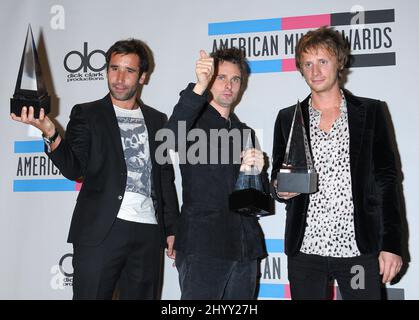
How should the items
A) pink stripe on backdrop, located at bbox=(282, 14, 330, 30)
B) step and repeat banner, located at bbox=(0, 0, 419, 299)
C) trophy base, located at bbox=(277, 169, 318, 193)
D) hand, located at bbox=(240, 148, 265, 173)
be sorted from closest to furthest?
trophy base, located at bbox=(277, 169, 318, 193), hand, located at bbox=(240, 148, 265, 173), step and repeat banner, located at bbox=(0, 0, 419, 299), pink stripe on backdrop, located at bbox=(282, 14, 330, 30)

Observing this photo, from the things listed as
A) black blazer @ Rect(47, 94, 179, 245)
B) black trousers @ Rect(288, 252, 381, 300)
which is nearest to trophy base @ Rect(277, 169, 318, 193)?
black trousers @ Rect(288, 252, 381, 300)

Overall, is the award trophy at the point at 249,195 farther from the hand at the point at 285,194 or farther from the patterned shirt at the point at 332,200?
the patterned shirt at the point at 332,200

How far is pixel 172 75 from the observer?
10.9 ft

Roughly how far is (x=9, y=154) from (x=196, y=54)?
55.7 inches

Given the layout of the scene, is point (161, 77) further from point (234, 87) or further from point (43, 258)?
point (43, 258)

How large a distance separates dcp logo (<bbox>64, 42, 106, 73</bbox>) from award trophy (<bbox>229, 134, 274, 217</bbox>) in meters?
1.52

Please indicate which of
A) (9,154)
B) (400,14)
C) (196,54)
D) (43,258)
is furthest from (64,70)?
(400,14)

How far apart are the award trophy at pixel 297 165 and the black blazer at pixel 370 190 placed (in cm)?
8

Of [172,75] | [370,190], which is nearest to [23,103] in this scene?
[172,75]

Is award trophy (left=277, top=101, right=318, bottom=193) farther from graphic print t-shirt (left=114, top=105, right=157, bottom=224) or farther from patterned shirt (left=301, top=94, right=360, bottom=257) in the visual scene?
graphic print t-shirt (left=114, top=105, right=157, bottom=224)

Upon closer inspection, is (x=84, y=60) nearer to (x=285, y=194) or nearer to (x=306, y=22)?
(x=306, y=22)

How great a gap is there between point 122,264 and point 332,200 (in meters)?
1.00

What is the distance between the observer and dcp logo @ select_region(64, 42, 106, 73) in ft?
11.3

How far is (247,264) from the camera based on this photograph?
2365mm
